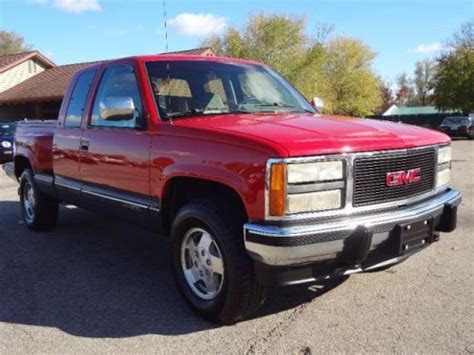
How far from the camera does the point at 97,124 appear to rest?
5.15 metres

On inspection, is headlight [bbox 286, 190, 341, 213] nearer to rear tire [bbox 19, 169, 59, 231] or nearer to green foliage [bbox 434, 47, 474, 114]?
rear tire [bbox 19, 169, 59, 231]

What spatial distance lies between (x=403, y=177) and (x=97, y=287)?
9.04 ft

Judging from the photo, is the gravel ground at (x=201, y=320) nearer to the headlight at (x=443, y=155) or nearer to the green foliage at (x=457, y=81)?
the headlight at (x=443, y=155)

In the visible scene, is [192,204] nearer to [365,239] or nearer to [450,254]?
[365,239]

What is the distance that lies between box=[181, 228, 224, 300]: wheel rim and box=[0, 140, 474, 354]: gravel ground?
23cm

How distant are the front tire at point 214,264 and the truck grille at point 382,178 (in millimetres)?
851

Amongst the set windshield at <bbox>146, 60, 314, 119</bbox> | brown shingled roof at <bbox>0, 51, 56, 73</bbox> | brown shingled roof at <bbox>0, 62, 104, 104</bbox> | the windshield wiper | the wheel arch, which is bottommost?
the wheel arch

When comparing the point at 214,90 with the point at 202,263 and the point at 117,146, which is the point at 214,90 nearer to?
the point at 117,146

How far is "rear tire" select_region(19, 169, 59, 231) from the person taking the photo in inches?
263

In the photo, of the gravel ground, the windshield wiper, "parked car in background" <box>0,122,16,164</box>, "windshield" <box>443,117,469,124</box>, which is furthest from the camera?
"windshield" <box>443,117,469,124</box>

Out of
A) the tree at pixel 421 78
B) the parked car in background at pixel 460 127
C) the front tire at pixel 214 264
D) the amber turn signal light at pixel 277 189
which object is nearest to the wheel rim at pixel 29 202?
the front tire at pixel 214 264

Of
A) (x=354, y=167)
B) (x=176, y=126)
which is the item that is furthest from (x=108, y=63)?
(x=354, y=167)

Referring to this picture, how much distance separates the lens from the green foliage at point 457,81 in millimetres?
42219

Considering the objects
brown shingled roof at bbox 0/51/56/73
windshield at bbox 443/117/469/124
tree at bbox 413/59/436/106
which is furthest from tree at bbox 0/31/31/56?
tree at bbox 413/59/436/106
